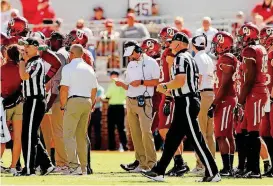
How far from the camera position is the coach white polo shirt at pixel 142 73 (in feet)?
61.1

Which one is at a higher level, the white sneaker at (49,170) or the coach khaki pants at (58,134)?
the coach khaki pants at (58,134)

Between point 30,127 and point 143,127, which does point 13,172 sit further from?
point 143,127

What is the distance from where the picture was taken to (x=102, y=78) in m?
28.9

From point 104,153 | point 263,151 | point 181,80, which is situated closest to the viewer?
point 181,80

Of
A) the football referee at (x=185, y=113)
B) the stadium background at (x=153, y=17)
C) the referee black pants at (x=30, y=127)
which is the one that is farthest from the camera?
the stadium background at (x=153, y=17)

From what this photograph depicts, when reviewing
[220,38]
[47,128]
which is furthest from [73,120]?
[220,38]

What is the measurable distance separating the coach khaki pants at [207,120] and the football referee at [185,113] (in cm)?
244

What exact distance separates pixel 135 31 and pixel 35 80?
10.8 metres

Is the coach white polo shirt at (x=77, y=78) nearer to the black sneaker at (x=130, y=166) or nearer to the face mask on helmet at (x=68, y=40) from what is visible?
the face mask on helmet at (x=68, y=40)

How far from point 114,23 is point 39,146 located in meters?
12.7

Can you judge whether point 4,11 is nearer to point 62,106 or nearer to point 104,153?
point 104,153

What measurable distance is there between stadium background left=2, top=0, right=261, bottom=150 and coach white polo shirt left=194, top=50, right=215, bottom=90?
8.53 m

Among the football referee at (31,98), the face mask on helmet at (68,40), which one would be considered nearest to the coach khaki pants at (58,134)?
the face mask on helmet at (68,40)

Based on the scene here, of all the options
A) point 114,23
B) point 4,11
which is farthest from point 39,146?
point 114,23
